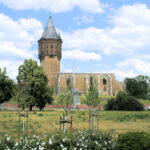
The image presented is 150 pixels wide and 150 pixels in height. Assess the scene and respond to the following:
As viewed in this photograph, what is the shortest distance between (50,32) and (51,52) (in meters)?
7.82

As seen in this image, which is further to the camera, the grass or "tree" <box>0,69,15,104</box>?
"tree" <box>0,69,15,104</box>

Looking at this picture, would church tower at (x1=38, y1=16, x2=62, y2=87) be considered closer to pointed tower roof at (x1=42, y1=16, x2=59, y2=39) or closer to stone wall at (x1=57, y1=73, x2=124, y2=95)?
pointed tower roof at (x1=42, y1=16, x2=59, y2=39)

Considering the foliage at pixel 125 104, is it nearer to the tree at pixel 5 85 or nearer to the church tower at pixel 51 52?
the tree at pixel 5 85

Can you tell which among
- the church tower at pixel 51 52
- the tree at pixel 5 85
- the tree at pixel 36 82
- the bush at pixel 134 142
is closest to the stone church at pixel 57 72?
the church tower at pixel 51 52

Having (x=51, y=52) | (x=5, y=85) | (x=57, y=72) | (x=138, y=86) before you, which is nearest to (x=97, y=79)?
(x=57, y=72)

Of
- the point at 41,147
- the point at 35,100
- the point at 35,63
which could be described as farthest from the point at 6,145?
the point at 35,63

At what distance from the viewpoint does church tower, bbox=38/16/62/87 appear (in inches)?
3383

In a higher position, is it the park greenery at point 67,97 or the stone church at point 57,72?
the stone church at point 57,72

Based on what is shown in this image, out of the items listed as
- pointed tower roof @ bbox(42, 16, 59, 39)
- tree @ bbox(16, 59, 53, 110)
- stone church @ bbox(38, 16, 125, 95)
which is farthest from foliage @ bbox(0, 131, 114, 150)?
pointed tower roof @ bbox(42, 16, 59, 39)

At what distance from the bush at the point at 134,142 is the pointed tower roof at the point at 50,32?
80.7 meters

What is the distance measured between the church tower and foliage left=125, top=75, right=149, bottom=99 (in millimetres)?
31610

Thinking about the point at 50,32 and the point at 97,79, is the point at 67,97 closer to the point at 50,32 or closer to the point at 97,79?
the point at 97,79

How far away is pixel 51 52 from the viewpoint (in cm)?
8588

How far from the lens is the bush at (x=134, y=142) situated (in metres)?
7.79
